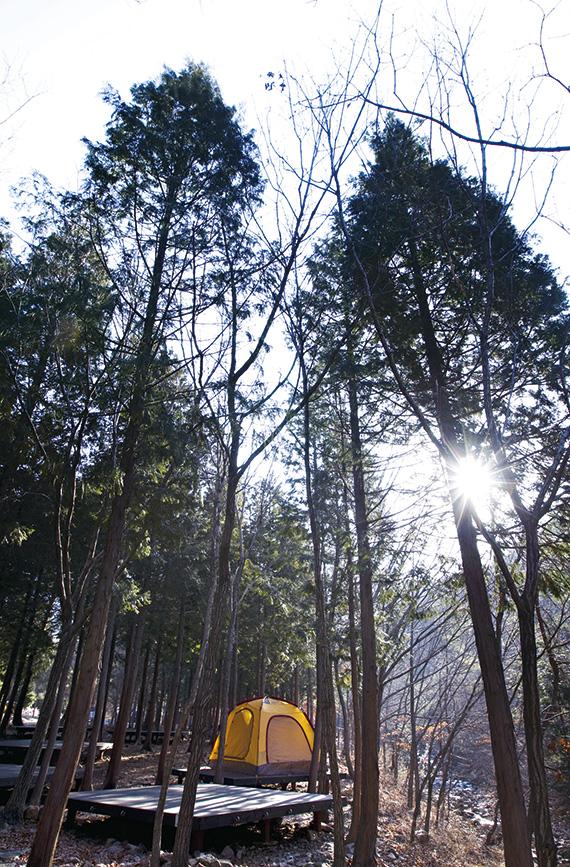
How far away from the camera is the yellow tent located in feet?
47.8

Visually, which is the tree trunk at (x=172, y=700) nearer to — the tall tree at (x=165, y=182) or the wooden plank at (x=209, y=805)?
the wooden plank at (x=209, y=805)

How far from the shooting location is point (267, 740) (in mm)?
14945

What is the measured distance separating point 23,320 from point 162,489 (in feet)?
11.0

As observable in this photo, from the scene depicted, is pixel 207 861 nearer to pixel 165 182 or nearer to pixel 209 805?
pixel 209 805

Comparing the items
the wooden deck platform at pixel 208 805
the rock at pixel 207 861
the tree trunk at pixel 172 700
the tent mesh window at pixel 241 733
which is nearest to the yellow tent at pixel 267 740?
the tent mesh window at pixel 241 733

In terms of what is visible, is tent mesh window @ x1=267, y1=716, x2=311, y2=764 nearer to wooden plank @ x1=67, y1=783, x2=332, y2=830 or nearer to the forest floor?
the forest floor

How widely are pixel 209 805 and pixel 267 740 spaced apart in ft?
25.6

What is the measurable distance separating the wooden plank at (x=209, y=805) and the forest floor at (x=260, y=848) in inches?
15.7

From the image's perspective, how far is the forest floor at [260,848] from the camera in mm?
6516

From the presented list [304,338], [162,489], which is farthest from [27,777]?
[304,338]

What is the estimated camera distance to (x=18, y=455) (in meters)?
10.3

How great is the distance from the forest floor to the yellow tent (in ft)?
7.00

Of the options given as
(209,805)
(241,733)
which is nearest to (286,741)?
(241,733)

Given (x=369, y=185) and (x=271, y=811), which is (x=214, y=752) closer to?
(x=271, y=811)
